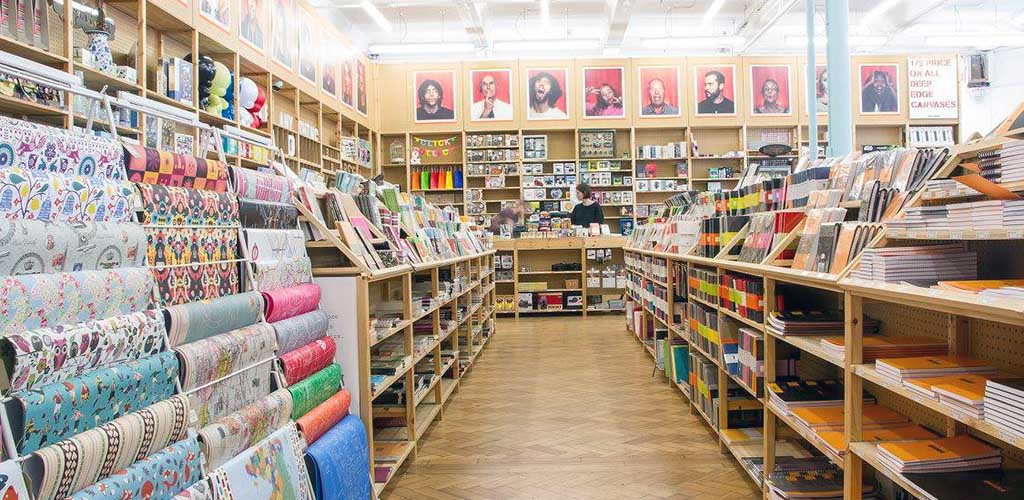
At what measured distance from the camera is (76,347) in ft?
4.73

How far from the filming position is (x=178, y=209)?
6.53ft

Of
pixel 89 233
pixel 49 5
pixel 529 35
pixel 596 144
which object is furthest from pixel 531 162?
pixel 89 233

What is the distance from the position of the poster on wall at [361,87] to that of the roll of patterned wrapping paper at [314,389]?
8792 millimetres

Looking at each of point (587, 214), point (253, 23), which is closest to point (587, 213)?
point (587, 214)

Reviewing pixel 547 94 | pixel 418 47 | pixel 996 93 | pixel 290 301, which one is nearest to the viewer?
pixel 290 301

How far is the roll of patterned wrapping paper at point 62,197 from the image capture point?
55.6 inches

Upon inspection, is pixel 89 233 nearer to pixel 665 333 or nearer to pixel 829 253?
pixel 829 253

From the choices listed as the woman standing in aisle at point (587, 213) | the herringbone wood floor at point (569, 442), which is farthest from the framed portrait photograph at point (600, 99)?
the herringbone wood floor at point (569, 442)

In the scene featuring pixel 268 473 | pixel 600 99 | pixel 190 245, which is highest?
pixel 600 99

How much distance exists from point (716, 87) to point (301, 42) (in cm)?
719

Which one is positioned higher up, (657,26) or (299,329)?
(657,26)

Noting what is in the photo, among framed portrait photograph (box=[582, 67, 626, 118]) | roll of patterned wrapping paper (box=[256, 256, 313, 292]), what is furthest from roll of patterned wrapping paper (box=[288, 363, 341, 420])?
framed portrait photograph (box=[582, 67, 626, 118])

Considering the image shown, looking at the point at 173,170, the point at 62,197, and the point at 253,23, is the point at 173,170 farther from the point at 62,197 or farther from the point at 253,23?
the point at 253,23

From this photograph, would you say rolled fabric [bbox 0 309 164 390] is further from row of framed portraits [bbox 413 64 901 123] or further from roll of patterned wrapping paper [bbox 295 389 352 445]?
row of framed portraits [bbox 413 64 901 123]
